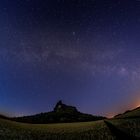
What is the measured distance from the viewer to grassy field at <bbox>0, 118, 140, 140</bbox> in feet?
10.7

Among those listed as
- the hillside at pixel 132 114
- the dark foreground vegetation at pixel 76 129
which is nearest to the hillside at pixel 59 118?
the dark foreground vegetation at pixel 76 129

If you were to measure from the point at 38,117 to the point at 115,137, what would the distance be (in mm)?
1246

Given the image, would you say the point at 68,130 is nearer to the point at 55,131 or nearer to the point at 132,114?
the point at 55,131

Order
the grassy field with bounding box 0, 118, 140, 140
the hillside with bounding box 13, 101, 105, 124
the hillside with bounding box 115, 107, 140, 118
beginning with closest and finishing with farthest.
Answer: the hillside with bounding box 115, 107, 140, 118
the grassy field with bounding box 0, 118, 140, 140
the hillside with bounding box 13, 101, 105, 124

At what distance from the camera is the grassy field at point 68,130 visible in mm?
3275

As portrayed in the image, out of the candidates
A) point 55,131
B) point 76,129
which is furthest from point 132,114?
point 55,131

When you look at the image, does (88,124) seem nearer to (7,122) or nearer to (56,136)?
(56,136)

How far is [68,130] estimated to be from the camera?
3459mm

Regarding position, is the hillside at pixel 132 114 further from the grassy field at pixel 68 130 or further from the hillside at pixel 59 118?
the hillside at pixel 59 118

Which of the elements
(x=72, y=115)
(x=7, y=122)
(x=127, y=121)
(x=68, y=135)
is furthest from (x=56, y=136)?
(x=127, y=121)

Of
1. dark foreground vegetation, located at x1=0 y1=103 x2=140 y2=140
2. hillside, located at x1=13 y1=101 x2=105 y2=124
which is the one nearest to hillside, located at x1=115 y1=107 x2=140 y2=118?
dark foreground vegetation, located at x1=0 y1=103 x2=140 y2=140

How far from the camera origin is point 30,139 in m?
3.41

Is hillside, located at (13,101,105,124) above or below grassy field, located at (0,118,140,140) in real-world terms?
above

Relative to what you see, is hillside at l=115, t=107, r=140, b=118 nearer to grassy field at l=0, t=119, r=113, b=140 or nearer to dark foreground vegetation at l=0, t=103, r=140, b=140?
dark foreground vegetation at l=0, t=103, r=140, b=140
